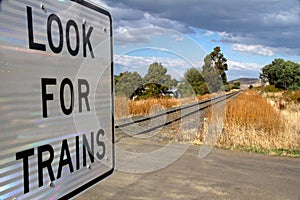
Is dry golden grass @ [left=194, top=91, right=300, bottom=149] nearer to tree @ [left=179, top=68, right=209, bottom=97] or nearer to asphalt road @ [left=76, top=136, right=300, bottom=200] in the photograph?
asphalt road @ [left=76, top=136, right=300, bottom=200]

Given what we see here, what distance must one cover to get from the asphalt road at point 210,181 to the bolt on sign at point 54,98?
2737mm

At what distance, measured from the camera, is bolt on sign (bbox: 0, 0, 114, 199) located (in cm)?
91

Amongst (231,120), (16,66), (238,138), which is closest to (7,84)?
(16,66)

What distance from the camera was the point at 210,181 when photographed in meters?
4.91

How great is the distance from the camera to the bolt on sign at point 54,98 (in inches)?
36.0

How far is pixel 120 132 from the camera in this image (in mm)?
9008

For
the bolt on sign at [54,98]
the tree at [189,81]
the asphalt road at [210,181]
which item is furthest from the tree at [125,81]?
the asphalt road at [210,181]

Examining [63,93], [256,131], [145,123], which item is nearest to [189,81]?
[256,131]

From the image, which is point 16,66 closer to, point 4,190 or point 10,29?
point 10,29

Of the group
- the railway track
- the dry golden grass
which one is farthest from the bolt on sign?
the dry golden grass

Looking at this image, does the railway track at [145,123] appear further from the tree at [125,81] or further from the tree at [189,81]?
the tree at [125,81]

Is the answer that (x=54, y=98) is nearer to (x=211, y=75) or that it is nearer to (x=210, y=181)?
(x=210, y=181)

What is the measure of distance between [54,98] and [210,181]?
4.28 meters

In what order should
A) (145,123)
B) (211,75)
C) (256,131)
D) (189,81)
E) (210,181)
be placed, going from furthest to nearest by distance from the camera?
(211,75) < (145,123) < (256,131) < (189,81) < (210,181)
